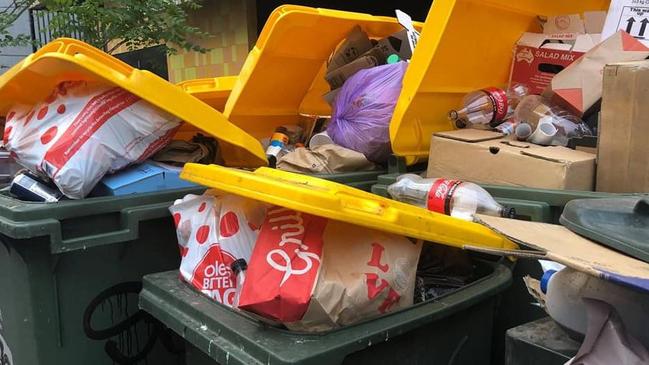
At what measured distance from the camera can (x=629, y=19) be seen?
2.16 meters

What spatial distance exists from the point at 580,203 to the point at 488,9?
1.18 metres

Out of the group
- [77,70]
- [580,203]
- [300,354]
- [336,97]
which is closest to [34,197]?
[77,70]

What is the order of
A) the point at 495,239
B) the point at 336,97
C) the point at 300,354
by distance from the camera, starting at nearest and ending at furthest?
the point at 300,354
the point at 495,239
the point at 336,97

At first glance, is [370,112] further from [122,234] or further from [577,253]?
[577,253]

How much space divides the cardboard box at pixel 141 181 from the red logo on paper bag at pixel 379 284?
2.93ft

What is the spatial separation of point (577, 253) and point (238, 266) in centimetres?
86

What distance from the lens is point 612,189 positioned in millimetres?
1729

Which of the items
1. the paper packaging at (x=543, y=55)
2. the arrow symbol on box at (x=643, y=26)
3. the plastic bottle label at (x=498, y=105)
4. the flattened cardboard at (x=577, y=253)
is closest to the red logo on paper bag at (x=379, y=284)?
the flattened cardboard at (x=577, y=253)

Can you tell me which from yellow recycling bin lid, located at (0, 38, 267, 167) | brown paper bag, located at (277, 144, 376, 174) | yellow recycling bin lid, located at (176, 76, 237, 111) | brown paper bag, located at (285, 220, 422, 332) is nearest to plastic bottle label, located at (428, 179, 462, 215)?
brown paper bag, located at (285, 220, 422, 332)

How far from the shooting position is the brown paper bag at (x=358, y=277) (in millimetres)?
1236

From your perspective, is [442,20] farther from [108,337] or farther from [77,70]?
[108,337]

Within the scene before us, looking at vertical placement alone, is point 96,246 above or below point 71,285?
above

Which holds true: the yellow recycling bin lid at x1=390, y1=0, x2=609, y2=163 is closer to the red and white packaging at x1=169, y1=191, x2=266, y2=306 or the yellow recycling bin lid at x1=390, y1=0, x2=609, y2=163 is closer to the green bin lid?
the red and white packaging at x1=169, y1=191, x2=266, y2=306

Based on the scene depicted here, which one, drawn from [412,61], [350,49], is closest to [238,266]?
[412,61]
